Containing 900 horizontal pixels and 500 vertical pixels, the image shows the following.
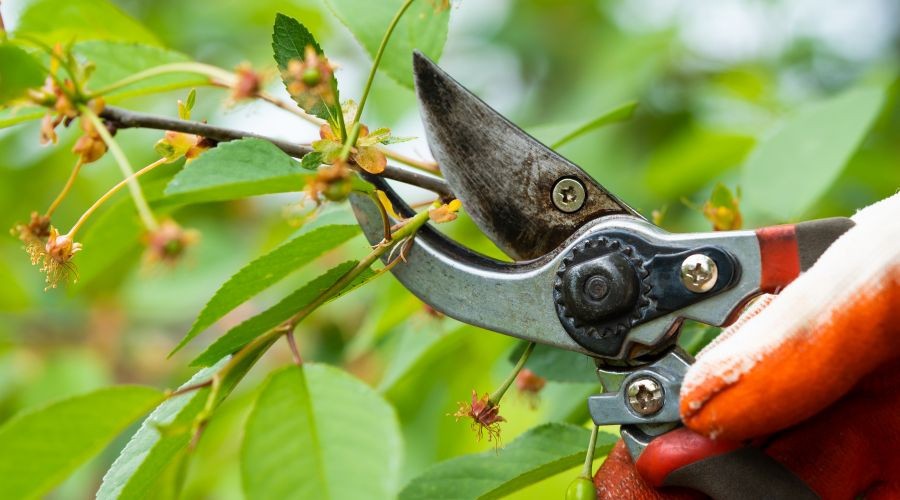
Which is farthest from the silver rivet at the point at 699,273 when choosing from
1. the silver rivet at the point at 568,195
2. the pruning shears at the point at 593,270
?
the silver rivet at the point at 568,195

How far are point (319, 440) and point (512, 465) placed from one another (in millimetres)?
278

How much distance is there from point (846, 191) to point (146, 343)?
1679mm

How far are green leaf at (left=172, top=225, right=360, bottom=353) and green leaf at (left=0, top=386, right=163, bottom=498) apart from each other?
0.06 meters

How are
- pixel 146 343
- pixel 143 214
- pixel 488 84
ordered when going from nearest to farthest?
pixel 143 214
pixel 146 343
pixel 488 84

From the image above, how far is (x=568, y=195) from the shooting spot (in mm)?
819

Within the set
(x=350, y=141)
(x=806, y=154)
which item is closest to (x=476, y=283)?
(x=350, y=141)

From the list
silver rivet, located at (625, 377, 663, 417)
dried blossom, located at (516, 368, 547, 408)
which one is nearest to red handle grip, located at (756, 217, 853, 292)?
silver rivet, located at (625, 377, 663, 417)

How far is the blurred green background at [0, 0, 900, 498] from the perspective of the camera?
5.30 feet

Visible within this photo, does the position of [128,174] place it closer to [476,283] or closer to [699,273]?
[476,283]

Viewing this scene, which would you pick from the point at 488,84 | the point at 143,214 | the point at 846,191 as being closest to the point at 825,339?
the point at 143,214

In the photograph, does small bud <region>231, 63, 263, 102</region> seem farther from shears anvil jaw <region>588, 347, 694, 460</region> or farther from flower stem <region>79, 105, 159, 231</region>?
shears anvil jaw <region>588, 347, 694, 460</region>

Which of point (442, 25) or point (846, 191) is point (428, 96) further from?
point (846, 191)

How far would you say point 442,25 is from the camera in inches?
38.9

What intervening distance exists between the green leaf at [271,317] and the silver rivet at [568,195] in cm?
18
